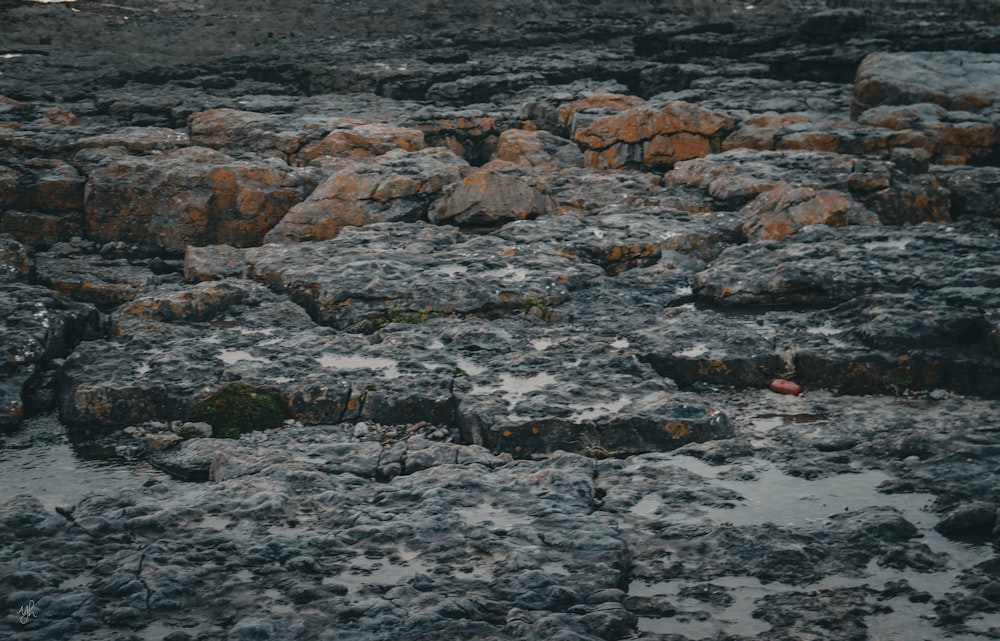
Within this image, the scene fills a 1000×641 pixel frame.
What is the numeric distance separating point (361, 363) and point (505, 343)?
4.05 feet

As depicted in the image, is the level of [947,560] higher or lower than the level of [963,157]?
lower

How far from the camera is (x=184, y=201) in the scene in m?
9.97

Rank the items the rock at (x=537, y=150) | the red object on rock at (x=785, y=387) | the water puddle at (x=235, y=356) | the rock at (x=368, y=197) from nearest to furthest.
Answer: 1. the red object on rock at (x=785, y=387)
2. the water puddle at (x=235, y=356)
3. the rock at (x=368, y=197)
4. the rock at (x=537, y=150)

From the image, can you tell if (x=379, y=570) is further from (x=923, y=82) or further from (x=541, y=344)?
(x=923, y=82)

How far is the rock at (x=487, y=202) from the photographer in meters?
9.59

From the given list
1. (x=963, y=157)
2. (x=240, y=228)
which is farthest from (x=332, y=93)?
(x=963, y=157)

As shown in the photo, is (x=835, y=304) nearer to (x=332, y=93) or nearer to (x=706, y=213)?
(x=706, y=213)

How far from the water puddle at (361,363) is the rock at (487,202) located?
265 cm

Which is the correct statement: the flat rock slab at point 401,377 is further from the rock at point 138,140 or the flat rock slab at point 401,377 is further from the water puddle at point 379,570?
the rock at point 138,140

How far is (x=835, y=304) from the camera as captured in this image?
799 cm

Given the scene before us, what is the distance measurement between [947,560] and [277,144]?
29.2 feet

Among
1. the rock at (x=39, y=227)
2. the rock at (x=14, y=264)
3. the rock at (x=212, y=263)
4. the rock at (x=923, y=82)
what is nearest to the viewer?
the rock at (x=14, y=264)

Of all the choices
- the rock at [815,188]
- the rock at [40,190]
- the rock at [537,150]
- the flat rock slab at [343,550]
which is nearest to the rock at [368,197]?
the rock at [537,150]

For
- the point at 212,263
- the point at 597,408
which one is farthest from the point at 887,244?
the point at 212,263
